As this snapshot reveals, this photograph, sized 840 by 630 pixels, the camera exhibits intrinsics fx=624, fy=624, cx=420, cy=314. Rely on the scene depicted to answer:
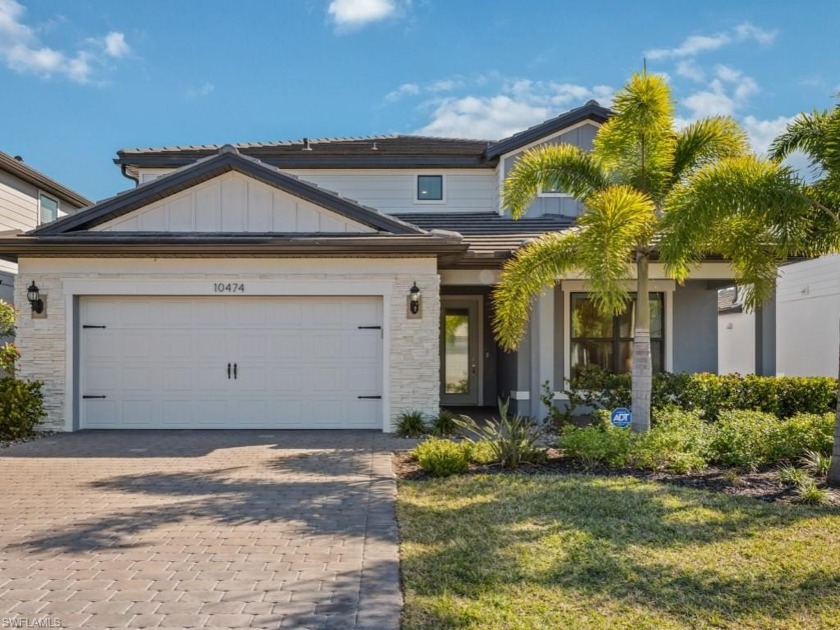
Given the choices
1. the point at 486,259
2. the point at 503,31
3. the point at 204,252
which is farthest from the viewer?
the point at 503,31

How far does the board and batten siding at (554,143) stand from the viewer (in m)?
14.1

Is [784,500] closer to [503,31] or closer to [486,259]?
[486,259]

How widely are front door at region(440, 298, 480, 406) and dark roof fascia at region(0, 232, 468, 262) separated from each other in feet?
14.5

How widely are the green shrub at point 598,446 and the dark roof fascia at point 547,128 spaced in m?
7.71

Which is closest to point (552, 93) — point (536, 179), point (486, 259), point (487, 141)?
point (487, 141)

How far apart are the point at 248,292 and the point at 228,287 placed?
362mm

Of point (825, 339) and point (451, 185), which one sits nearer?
point (451, 185)

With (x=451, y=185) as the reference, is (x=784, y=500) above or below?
below

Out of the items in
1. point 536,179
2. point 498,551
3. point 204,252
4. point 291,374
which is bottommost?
point 498,551

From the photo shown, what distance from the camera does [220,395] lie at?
36.6 ft

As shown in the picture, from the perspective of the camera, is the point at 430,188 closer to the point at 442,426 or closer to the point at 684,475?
the point at 442,426

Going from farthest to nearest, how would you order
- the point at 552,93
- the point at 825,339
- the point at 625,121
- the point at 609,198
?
the point at 825,339
the point at 552,93
the point at 625,121
the point at 609,198

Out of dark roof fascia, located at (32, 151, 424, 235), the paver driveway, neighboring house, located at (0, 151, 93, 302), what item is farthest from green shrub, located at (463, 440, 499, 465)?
neighboring house, located at (0, 151, 93, 302)

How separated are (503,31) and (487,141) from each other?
3231 mm
